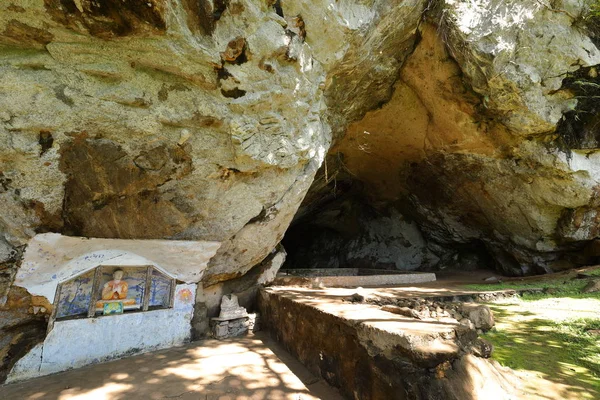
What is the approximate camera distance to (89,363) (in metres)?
3.41

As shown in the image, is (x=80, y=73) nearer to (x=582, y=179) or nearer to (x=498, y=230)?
(x=582, y=179)

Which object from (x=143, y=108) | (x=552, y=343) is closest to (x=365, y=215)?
(x=552, y=343)

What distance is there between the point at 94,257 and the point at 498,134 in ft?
28.4

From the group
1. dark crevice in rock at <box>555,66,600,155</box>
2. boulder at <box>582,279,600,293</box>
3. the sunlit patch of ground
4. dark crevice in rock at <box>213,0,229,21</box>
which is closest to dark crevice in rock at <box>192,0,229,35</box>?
dark crevice in rock at <box>213,0,229,21</box>

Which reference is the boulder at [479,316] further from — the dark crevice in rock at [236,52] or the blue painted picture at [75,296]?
the blue painted picture at [75,296]

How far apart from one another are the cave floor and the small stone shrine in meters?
0.64

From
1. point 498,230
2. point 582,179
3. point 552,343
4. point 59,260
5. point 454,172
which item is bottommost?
point 552,343

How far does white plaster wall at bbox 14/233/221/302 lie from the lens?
3119 millimetres

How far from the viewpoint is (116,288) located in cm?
375

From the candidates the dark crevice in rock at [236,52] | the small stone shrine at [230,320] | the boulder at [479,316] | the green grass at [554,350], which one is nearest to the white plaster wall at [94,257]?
the small stone shrine at [230,320]

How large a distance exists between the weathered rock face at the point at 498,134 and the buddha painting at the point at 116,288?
6423 mm

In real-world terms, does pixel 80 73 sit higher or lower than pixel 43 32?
lower

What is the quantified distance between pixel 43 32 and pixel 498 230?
11.6m

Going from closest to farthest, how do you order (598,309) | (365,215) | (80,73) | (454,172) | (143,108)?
1. (80,73)
2. (143,108)
3. (598,309)
4. (454,172)
5. (365,215)
